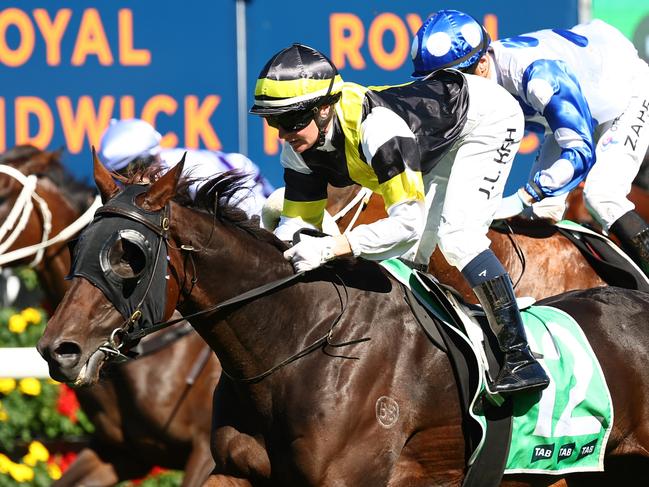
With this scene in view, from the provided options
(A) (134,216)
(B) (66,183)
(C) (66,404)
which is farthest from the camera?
(C) (66,404)

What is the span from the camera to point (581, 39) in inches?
218

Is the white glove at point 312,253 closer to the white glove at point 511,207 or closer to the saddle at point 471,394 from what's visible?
the saddle at point 471,394

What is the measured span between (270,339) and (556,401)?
3.32ft

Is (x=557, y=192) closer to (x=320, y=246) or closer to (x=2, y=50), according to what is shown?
(x=320, y=246)

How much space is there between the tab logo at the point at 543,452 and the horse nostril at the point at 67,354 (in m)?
1.56

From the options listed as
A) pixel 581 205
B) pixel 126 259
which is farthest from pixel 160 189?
pixel 581 205

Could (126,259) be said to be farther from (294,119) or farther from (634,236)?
(634,236)

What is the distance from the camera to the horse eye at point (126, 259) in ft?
11.5

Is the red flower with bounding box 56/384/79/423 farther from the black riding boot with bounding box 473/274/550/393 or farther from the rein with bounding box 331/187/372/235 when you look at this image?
the black riding boot with bounding box 473/274/550/393

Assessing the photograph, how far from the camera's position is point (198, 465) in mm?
5590

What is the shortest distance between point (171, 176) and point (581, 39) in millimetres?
2589

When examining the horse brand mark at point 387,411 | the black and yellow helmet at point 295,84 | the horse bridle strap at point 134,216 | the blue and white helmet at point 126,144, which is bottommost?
the horse brand mark at point 387,411

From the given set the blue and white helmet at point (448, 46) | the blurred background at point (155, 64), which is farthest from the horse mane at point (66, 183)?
the blue and white helmet at point (448, 46)

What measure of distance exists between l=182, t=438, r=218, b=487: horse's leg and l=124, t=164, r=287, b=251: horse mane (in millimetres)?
1889
